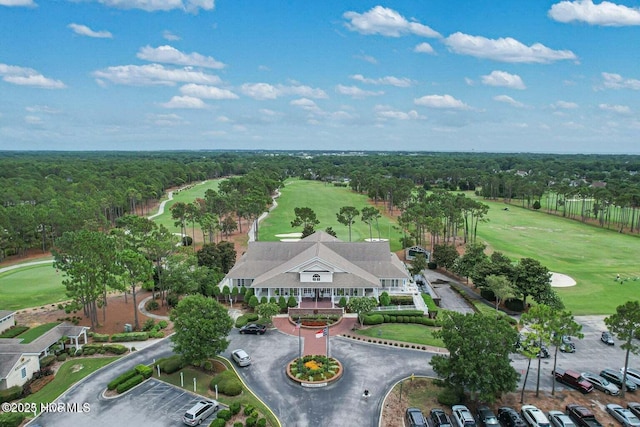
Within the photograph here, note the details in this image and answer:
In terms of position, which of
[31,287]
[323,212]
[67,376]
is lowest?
[67,376]

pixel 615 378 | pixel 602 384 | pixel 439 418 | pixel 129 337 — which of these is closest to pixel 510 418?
pixel 439 418

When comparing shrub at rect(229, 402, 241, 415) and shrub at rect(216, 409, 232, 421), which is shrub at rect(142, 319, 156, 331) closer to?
shrub at rect(229, 402, 241, 415)

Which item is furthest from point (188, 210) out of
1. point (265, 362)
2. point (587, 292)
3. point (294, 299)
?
point (587, 292)

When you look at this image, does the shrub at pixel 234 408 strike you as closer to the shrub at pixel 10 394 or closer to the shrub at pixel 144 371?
the shrub at pixel 144 371

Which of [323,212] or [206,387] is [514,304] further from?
[323,212]

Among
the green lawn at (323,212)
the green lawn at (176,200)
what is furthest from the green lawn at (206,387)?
the green lawn at (176,200)

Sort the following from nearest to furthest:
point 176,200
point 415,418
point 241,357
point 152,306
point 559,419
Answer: point 559,419 < point 415,418 < point 241,357 < point 152,306 < point 176,200

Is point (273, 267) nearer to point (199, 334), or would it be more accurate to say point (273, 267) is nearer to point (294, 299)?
point (294, 299)
